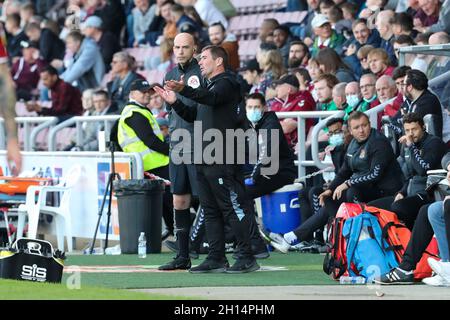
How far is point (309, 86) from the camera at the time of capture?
17406 millimetres

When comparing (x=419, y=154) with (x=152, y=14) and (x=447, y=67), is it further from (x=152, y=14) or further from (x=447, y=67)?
(x=152, y=14)

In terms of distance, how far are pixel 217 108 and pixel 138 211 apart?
10.5 feet

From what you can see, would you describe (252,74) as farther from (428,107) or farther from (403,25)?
(428,107)

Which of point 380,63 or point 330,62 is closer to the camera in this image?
point 380,63

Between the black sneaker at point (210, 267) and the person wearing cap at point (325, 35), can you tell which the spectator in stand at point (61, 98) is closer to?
the person wearing cap at point (325, 35)

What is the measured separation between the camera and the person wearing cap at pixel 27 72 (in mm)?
25000

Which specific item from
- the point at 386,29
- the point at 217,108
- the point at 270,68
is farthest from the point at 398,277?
the point at 270,68

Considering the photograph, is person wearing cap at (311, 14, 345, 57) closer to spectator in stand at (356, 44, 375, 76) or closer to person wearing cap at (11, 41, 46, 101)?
spectator in stand at (356, 44, 375, 76)

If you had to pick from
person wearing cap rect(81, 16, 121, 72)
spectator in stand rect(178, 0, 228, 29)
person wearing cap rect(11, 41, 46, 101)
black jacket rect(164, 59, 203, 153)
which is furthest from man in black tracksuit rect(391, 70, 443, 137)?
person wearing cap rect(11, 41, 46, 101)

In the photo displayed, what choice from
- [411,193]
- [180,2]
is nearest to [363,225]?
[411,193]

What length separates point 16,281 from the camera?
1094 cm

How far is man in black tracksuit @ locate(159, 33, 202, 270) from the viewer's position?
12.9 metres

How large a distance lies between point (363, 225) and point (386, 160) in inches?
81.1

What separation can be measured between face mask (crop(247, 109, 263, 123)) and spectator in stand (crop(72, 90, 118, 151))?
137 inches
